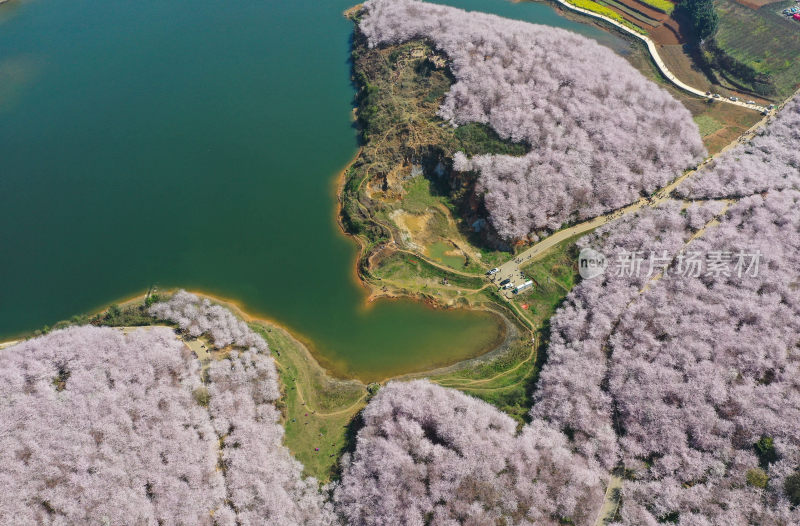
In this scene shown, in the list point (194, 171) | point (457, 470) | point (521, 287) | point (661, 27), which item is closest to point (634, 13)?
point (661, 27)

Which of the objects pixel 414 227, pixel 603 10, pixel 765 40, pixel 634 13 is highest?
pixel 603 10

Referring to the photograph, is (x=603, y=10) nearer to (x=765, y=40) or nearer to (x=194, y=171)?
(x=765, y=40)

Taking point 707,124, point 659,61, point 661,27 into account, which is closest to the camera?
point 707,124

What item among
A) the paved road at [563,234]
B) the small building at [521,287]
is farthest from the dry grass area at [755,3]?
the small building at [521,287]

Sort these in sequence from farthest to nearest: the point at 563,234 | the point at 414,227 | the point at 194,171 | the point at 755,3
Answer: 1. the point at 755,3
2. the point at 194,171
3. the point at 414,227
4. the point at 563,234

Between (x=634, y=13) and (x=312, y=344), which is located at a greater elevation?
(x=634, y=13)

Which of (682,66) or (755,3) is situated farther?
(755,3)
